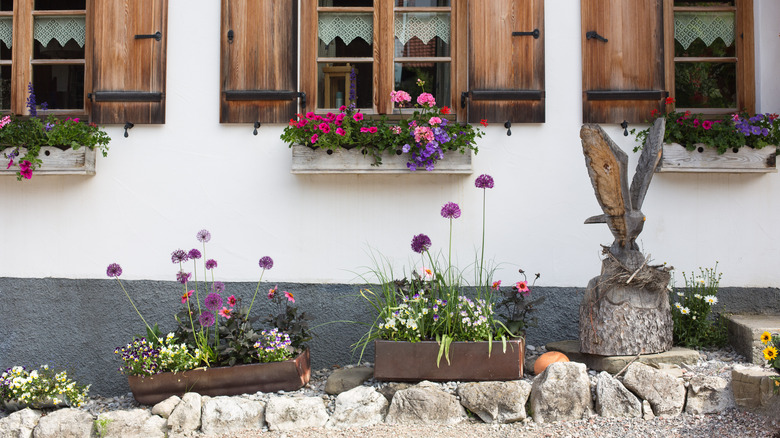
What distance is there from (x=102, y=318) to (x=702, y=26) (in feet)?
13.7

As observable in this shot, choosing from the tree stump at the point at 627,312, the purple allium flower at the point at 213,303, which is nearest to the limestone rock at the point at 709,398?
the tree stump at the point at 627,312

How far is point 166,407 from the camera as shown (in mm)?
3592

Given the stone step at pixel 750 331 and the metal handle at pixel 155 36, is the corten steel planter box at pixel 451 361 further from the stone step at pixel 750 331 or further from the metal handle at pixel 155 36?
the metal handle at pixel 155 36

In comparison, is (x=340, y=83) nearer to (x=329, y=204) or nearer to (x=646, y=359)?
(x=329, y=204)

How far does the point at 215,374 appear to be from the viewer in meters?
3.72

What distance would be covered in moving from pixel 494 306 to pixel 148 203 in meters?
2.23

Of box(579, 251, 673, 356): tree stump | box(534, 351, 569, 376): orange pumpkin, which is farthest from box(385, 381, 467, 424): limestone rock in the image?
box(579, 251, 673, 356): tree stump

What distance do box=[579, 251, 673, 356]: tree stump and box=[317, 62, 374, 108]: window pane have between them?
1842mm

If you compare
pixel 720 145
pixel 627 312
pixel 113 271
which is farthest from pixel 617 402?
pixel 113 271

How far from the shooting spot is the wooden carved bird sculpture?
3559mm

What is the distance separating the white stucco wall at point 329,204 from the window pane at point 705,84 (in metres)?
0.20

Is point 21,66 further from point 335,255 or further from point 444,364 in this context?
point 444,364

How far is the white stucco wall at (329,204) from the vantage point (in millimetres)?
4332

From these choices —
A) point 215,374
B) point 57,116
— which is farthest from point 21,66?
point 215,374
